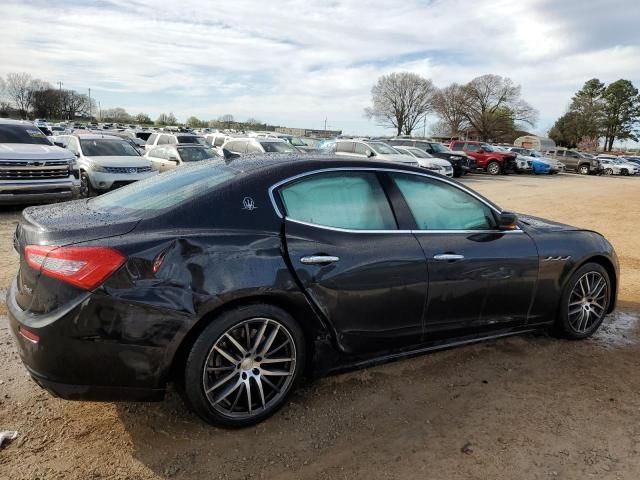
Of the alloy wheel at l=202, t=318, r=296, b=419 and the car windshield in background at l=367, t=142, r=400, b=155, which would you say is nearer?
the alloy wheel at l=202, t=318, r=296, b=419

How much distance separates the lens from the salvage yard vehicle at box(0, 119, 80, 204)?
8.70m

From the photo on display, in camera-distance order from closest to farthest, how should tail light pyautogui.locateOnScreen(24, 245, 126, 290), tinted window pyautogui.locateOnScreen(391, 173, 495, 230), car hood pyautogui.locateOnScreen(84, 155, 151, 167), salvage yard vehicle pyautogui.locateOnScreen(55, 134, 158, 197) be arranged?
1. tail light pyautogui.locateOnScreen(24, 245, 126, 290)
2. tinted window pyautogui.locateOnScreen(391, 173, 495, 230)
3. salvage yard vehicle pyautogui.locateOnScreen(55, 134, 158, 197)
4. car hood pyautogui.locateOnScreen(84, 155, 151, 167)

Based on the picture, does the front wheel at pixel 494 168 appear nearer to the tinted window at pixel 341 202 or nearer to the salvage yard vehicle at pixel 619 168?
the salvage yard vehicle at pixel 619 168

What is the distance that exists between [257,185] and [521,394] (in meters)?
2.25

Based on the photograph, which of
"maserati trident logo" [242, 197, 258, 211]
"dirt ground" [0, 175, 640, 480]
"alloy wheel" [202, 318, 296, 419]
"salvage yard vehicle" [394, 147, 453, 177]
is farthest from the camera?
"salvage yard vehicle" [394, 147, 453, 177]

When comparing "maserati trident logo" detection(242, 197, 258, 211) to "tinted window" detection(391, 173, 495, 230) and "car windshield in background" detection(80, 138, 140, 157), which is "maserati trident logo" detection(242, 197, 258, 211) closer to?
"tinted window" detection(391, 173, 495, 230)

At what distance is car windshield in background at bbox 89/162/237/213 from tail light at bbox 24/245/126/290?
0.45m

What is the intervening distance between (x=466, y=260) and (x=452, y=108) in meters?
83.0

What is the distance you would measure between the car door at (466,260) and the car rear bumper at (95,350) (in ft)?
5.77

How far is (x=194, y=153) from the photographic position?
15.0 metres

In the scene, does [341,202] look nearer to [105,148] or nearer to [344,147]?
[105,148]

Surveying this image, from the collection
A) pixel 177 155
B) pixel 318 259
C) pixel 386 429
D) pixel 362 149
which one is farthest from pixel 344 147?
pixel 386 429

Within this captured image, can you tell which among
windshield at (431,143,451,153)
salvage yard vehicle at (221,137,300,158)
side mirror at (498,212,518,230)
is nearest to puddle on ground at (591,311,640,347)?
side mirror at (498,212,518,230)

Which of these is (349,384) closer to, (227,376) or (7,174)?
(227,376)
